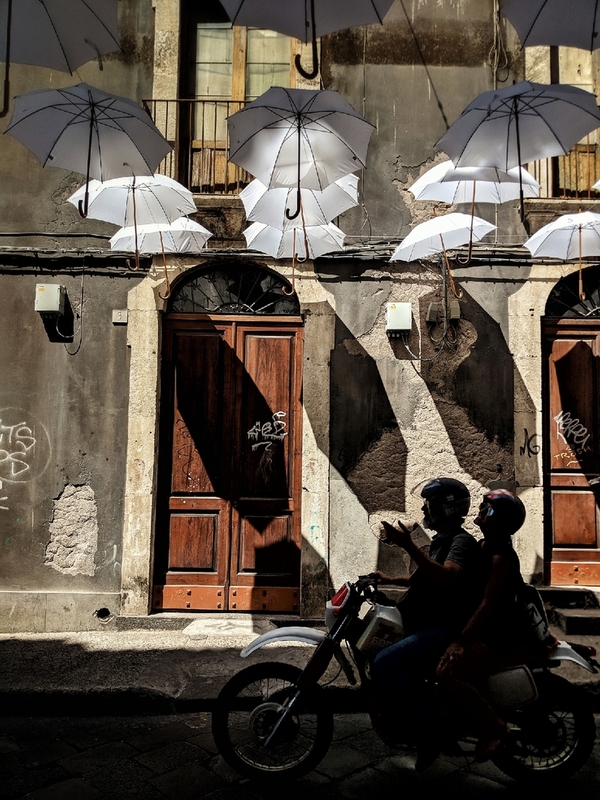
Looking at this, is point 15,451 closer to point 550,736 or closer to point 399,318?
point 399,318

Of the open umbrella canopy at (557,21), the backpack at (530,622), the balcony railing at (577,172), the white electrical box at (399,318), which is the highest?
the balcony railing at (577,172)

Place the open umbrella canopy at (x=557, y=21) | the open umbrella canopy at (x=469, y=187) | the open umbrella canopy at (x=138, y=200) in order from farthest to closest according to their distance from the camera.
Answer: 1. the open umbrella canopy at (x=138, y=200)
2. the open umbrella canopy at (x=469, y=187)
3. the open umbrella canopy at (x=557, y=21)

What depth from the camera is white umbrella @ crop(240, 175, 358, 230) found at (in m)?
5.76

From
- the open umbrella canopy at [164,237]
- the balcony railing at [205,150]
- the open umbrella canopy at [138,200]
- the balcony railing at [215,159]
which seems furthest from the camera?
the balcony railing at [205,150]

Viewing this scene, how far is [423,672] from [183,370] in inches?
178

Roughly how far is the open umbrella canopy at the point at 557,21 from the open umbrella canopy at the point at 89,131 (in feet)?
8.91

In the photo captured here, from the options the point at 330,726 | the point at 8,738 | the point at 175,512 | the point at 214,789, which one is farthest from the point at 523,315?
the point at 8,738

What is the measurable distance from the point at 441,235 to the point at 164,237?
9.14 ft

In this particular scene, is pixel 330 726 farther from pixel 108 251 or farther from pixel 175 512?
pixel 108 251

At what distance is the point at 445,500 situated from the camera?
3172mm

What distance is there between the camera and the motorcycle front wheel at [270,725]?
312 centimetres

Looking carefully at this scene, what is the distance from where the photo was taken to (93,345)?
672 centimetres

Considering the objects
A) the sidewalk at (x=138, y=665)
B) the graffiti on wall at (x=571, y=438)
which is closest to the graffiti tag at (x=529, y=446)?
the graffiti on wall at (x=571, y=438)

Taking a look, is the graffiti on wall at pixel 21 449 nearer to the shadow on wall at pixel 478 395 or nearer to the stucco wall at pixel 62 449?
the stucco wall at pixel 62 449
